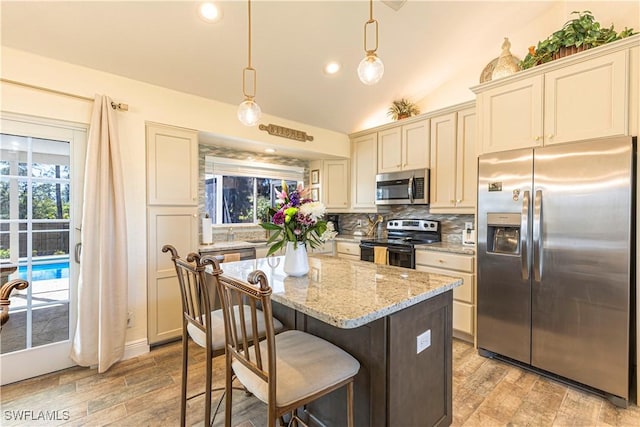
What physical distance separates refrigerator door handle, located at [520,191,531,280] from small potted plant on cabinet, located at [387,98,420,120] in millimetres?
1993

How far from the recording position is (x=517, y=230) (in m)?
2.46

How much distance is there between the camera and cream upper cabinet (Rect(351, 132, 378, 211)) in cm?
418

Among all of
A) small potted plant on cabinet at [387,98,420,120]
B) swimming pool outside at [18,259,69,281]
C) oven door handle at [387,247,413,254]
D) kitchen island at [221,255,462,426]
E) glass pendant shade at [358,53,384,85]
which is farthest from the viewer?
small potted plant on cabinet at [387,98,420,120]

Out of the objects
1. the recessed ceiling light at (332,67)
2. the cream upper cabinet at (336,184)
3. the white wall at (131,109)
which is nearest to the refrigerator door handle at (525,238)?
the recessed ceiling light at (332,67)

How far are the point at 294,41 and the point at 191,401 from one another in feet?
9.97

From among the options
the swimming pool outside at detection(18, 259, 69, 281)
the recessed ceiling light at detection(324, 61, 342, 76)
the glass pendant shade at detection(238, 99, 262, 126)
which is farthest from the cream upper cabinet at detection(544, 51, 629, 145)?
the swimming pool outside at detection(18, 259, 69, 281)

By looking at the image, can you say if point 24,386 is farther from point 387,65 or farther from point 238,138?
point 387,65

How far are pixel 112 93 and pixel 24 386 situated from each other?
238 cm

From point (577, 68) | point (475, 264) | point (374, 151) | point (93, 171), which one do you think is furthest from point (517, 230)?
point (93, 171)

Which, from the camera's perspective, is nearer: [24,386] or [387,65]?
[24,386]

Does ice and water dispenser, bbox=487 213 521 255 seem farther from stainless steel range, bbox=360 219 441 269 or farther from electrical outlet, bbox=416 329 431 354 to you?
electrical outlet, bbox=416 329 431 354

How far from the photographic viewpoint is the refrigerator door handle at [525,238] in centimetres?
232

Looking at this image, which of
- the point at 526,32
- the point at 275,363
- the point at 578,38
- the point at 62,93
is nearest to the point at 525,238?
the point at 578,38

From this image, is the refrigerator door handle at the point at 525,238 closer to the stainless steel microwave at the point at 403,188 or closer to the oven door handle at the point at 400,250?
the oven door handle at the point at 400,250
